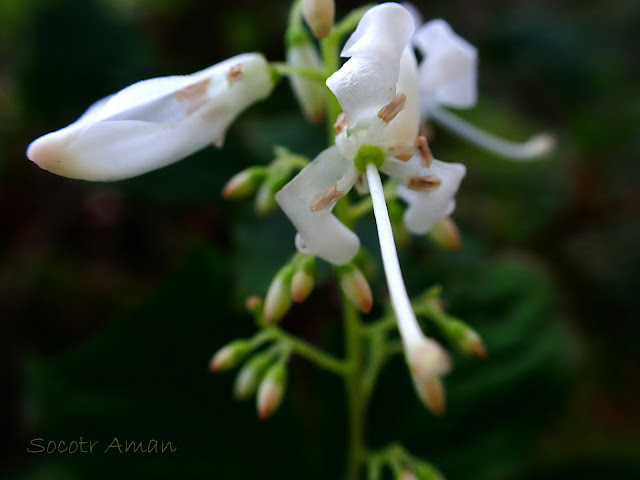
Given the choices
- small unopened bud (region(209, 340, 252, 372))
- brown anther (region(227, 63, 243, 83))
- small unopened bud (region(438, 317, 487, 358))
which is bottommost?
small unopened bud (region(438, 317, 487, 358))

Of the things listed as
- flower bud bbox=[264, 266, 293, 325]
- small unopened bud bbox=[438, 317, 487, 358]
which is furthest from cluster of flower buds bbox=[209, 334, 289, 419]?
small unopened bud bbox=[438, 317, 487, 358]

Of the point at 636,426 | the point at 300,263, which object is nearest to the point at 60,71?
the point at 300,263

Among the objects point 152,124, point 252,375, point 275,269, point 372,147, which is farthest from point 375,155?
point 275,269

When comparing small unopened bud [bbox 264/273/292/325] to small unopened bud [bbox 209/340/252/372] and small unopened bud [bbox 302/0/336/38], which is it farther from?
small unopened bud [bbox 302/0/336/38]

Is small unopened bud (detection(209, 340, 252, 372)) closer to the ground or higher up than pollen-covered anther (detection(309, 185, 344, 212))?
closer to the ground

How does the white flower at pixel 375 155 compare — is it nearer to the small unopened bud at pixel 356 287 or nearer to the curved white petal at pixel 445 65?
the small unopened bud at pixel 356 287

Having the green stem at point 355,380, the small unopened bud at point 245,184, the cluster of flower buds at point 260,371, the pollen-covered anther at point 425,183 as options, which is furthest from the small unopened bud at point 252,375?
the pollen-covered anther at point 425,183

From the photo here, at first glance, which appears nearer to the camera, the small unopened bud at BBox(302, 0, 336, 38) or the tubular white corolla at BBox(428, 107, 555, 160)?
the small unopened bud at BBox(302, 0, 336, 38)

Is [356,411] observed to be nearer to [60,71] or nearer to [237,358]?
[237,358]
